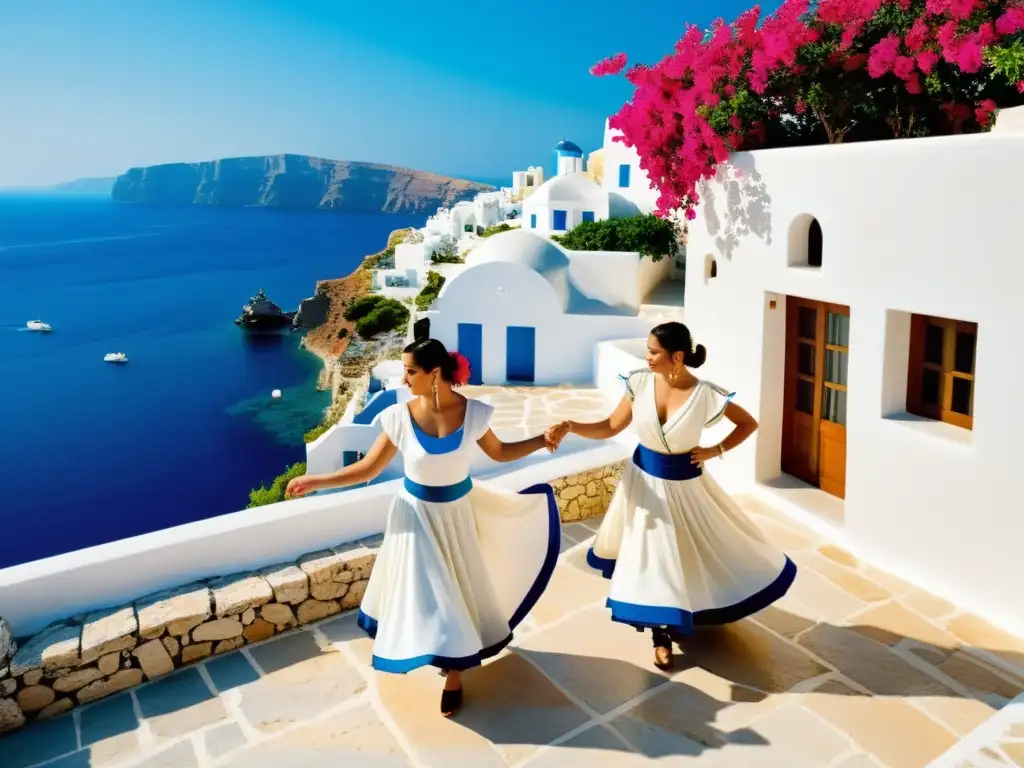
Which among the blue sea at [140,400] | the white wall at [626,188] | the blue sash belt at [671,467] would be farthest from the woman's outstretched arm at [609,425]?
the blue sea at [140,400]

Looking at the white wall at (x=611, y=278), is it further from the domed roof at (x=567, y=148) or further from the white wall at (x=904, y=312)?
the domed roof at (x=567, y=148)

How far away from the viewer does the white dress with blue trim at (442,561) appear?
3715mm

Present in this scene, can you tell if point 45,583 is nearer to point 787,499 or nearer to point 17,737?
point 17,737

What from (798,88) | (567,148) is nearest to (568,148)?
(567,148)

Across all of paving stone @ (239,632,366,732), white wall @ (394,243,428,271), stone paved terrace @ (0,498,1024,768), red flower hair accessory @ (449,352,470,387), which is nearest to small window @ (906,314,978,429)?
stone paved terrace @ (0,498,1024,768)

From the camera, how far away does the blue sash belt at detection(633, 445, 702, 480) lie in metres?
4.23

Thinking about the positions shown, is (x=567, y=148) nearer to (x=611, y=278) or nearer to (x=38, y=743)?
(x=611, y=278)

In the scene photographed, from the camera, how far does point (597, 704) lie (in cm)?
407

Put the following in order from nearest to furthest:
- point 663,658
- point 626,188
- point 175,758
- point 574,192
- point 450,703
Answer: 1. point 175,758
2. point 450,703
3. point 663,658
4. point 574,192
5. point 626,188

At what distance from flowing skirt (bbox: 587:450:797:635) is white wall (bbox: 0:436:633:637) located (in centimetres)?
174

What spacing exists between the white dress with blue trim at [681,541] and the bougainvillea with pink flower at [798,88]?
3.75 metres

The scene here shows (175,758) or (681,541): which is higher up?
(681,541)

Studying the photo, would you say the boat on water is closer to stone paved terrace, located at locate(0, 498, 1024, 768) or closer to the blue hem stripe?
stone paved terrace, located at locate(0, 498, 1024, 768)

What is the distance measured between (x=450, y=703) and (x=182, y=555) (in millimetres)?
1766
